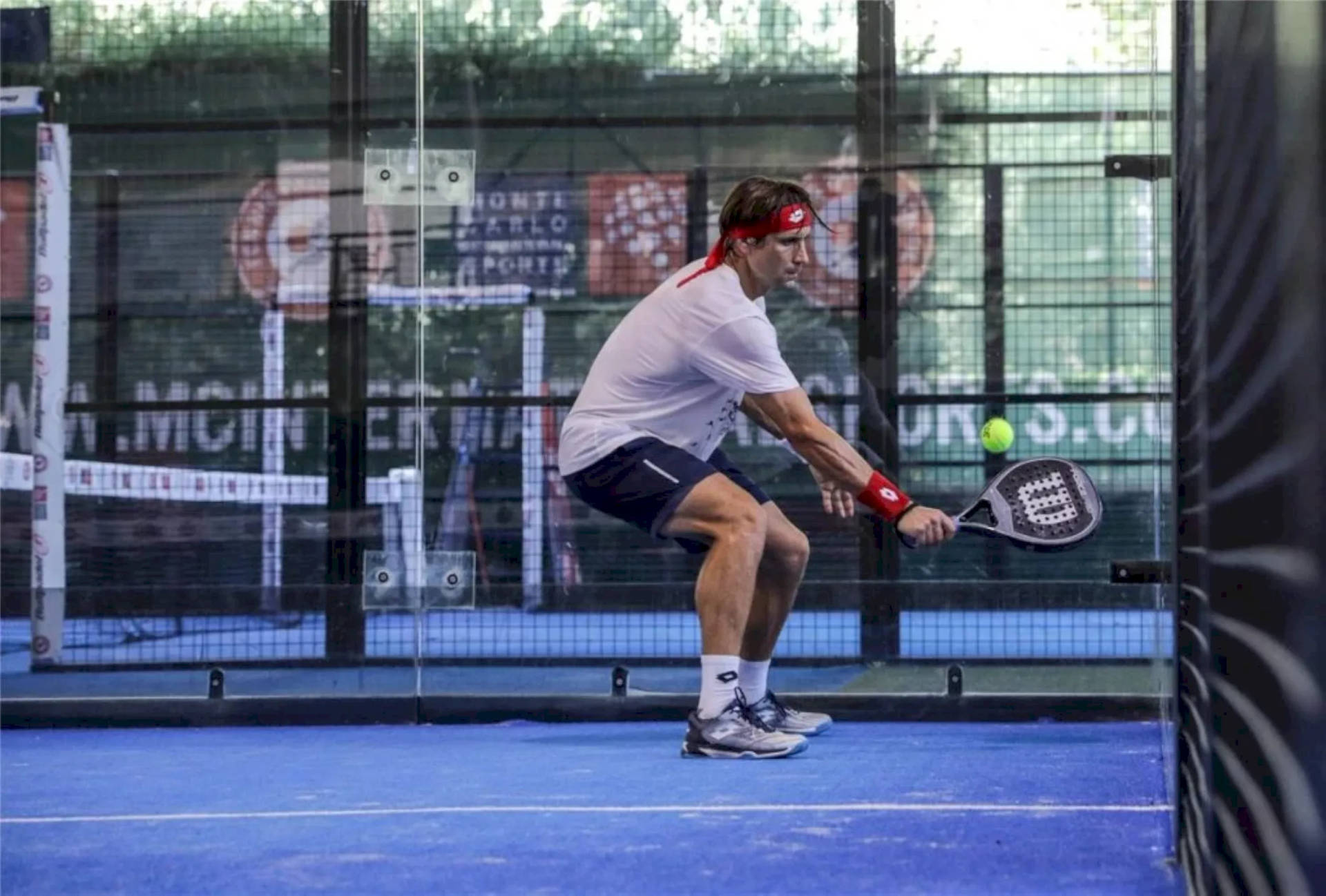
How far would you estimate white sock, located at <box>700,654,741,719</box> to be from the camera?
152 inches

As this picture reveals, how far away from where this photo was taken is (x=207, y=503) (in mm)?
5082

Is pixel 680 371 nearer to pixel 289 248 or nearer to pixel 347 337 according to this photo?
pixel 347 337

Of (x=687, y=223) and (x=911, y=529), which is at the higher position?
(x=687, y=223)

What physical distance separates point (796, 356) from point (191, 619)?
1.60 m

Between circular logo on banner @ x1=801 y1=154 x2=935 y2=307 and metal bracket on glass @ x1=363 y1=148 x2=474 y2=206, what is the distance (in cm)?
81

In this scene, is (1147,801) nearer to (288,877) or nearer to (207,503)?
(288,877)

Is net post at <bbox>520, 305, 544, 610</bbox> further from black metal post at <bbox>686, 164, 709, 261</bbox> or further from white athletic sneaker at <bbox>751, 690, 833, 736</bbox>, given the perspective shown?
white athletic sneaker at <bbox>751, 690, 833, 736</bbox>

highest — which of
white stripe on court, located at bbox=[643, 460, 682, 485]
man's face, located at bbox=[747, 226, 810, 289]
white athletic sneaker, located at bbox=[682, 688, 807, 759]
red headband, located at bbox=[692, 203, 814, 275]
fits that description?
red headband, located at bbox=[692, 203, 814, 275]

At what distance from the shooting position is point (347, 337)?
5051 mm

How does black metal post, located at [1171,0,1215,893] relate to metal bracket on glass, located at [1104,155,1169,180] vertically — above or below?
below

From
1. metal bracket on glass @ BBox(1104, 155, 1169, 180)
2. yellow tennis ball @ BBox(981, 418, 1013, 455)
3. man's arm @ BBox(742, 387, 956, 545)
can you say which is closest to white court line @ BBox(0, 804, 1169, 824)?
man's arm @ BBox(742, 387, 956, 545)

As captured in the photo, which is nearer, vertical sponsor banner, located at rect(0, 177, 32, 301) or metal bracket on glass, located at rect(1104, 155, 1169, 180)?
metal bracket on glass, located at rect(1104, 155, 1169, 180)

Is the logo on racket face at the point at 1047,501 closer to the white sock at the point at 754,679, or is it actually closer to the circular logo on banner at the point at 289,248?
the white sock at the point at 754,679

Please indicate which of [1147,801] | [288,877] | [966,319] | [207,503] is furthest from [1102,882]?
[207,503]
